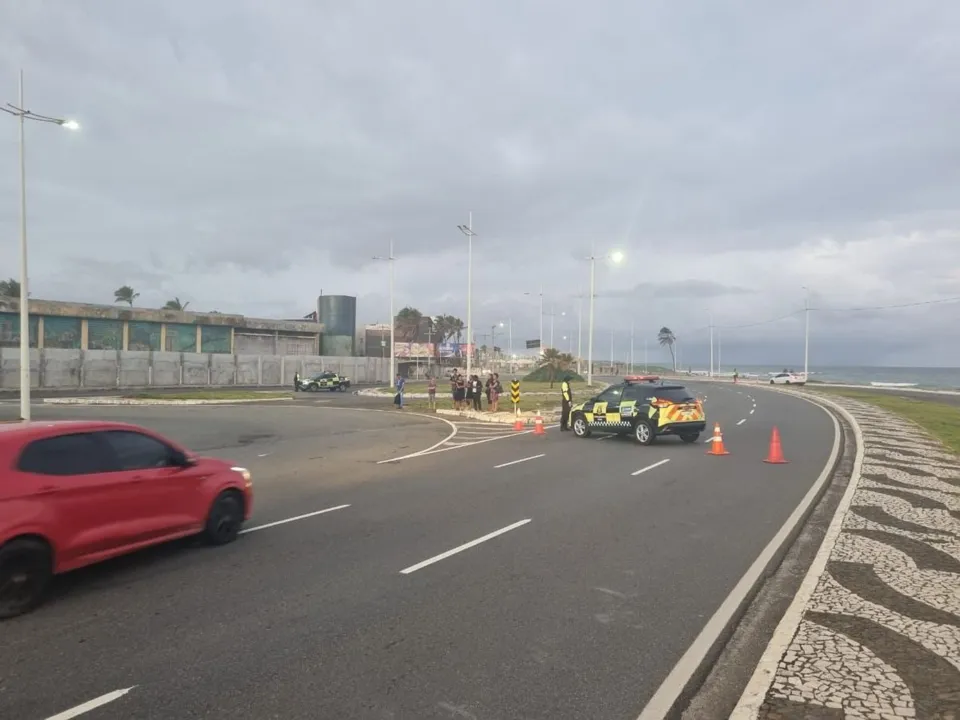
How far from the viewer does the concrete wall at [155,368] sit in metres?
44.2

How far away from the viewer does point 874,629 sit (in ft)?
17.1

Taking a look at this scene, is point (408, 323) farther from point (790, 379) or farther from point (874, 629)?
point (874, 629)

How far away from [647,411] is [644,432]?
578 millimetres

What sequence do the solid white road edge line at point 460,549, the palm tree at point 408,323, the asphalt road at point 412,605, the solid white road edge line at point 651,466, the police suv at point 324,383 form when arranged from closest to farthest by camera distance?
the asphalt road at point 412,605 < the solid white road edge line at point 460,549 < the solid white road edge line at point 651,466 < the police suv at point 324,383 < the palm tree at point 408,323

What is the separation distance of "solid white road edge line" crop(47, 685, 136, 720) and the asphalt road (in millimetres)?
56

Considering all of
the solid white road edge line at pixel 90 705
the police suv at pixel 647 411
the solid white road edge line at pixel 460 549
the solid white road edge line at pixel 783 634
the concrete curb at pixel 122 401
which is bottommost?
the concrete curb at pixel 122 401

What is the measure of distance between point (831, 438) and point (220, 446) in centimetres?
1754

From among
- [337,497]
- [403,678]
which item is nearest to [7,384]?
[337,497]

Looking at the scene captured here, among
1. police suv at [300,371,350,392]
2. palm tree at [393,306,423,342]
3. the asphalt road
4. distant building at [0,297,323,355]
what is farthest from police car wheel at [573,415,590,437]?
palm tree at [393,306,423,342]

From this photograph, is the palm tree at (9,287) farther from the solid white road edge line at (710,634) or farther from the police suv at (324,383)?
the solid white road edge line at (710,634)

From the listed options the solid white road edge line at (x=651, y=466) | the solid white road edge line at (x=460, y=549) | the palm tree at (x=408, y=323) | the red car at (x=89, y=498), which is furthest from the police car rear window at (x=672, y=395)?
the palm tree at (x=408, y=323)

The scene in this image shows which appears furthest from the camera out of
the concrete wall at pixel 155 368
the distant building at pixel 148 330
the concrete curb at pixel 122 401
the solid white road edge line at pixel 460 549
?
the distant building at pixel 148 330

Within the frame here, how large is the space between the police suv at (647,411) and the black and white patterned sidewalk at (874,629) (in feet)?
26.7

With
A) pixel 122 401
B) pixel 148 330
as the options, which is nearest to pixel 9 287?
pixel 148 330
